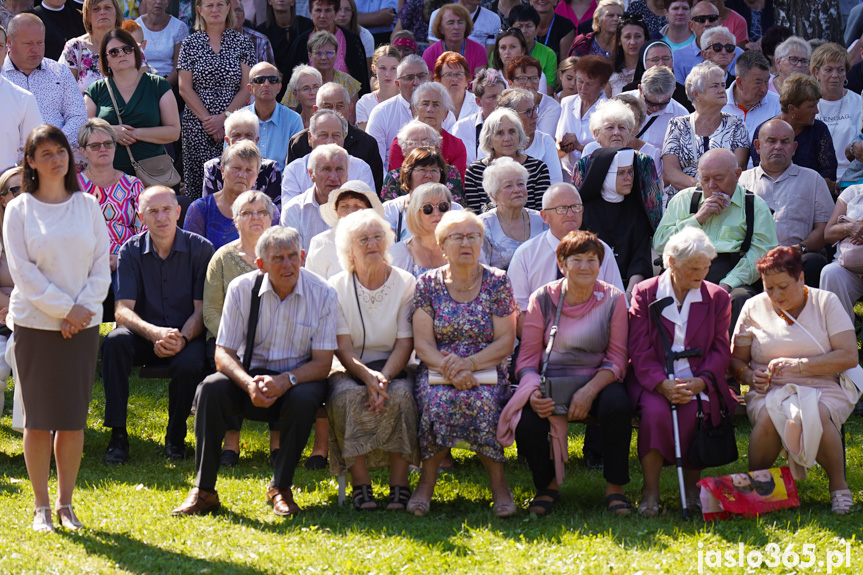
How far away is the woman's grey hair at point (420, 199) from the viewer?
6965mm

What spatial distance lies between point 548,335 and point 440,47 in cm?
580

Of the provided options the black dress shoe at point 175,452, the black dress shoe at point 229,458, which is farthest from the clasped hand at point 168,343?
the black dress shoe at point 229,458

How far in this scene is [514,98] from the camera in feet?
29.1

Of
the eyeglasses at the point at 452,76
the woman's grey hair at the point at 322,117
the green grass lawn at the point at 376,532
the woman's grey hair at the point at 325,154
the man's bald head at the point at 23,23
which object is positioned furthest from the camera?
the eyeglasses at the point at 452,76

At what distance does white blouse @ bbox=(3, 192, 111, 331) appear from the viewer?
216 inches

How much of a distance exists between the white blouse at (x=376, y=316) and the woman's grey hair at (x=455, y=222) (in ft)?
1.29

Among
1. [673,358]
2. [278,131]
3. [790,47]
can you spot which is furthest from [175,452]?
[790,47]

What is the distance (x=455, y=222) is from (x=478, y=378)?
89cm

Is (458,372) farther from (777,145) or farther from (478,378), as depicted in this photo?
(777,145)

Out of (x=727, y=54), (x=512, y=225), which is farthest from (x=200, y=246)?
(x=727, y=54)

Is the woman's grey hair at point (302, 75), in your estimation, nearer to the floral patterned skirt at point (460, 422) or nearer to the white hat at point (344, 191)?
the white hat at point (344, 191)

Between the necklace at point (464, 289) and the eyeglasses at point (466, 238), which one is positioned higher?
the eyeglasses at point (466, 238)

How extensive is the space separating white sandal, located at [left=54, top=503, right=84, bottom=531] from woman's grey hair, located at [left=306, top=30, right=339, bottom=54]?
19.6 feet

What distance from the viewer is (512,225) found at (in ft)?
24.9
